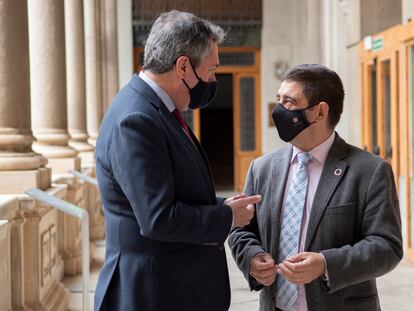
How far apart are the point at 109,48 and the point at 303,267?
13646 millimetres

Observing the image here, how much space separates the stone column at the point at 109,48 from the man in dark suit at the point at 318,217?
12.9 meters

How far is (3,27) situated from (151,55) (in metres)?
2.83

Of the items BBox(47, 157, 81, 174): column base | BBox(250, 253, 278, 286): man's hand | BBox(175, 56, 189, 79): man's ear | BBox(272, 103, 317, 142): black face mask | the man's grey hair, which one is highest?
the man's grey hair

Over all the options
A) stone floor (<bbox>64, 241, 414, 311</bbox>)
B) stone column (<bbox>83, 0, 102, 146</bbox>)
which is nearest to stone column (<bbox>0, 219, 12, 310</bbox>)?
stone floor (<bbox>64, 241, 414, 311</bbox>)

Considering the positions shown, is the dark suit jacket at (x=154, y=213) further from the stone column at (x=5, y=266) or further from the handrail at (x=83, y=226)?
the handrail at (x=83, y=226)

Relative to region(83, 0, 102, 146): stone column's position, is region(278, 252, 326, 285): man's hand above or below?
below

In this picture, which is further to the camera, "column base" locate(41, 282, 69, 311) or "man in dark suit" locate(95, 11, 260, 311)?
"column base" locate(41, 282, 69, 311)

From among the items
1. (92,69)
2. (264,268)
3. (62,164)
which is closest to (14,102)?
(62,164)

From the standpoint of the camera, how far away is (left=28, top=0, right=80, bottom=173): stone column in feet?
23.9

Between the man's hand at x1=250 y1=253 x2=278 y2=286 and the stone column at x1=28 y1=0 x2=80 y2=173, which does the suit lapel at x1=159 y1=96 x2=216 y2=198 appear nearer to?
the man's hand at x1=250 y1=253 x2=278 y2=286

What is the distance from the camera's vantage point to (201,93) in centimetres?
254

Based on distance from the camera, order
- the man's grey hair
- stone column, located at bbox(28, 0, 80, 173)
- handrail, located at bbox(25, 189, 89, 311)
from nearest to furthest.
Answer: the man's grey hair → handrail, located at bbox(25, 189, 89, 311) → stone column, located at bbox(28, 0, 80, 173)

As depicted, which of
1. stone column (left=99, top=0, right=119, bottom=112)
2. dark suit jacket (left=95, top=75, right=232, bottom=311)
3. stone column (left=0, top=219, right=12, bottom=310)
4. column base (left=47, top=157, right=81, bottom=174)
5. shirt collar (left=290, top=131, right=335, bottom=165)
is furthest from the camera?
stone column (left=99, top=0, right=119, bottom=112)

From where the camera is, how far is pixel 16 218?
481 centimetres
